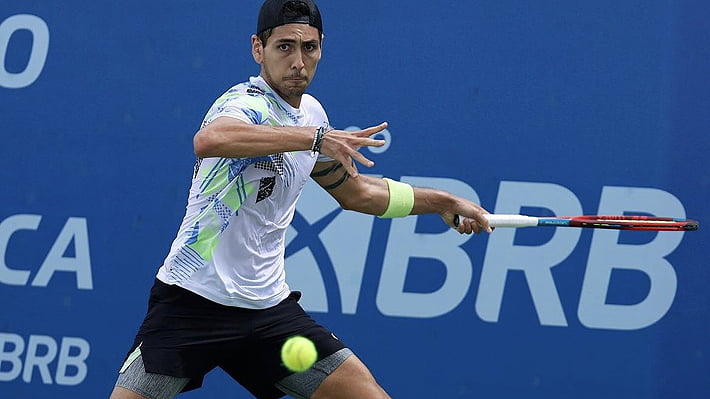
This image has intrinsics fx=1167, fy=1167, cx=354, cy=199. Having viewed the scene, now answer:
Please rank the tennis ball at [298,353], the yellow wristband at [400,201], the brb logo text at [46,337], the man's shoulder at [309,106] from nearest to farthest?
1. the tennis ball at [298,353]
2. the man's shoulder at [309,106]
3. the yellow wristband at [400,201]
4. the brb logo text at [46,337]

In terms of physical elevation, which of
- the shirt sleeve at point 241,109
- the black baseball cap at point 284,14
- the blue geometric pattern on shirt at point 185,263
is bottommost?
the blue geometric pattern on shirt at point 185,263

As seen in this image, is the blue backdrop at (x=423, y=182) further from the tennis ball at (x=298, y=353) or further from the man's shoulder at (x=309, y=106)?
the tennis ball at (x=298, y=353)

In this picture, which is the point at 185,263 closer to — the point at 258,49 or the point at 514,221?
the point at 258,49

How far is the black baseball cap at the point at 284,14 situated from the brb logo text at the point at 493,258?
1.46m

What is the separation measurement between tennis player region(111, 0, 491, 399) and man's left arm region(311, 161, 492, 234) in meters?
0.17

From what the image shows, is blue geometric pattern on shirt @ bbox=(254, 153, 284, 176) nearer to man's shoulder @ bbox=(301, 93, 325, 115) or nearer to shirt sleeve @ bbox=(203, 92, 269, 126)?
shirt sleeve @ bbox=(203, 92, 269, 126)

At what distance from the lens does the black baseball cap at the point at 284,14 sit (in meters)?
3.56

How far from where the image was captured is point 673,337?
493 cm

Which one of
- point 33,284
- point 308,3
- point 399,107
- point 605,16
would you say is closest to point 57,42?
point 33,284

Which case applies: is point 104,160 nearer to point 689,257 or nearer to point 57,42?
point 57,42

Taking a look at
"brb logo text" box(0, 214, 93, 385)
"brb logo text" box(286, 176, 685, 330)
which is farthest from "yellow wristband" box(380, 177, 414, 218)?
"brb logo text" box(0, 214, 93, 385)

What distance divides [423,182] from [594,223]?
1227 millimetres

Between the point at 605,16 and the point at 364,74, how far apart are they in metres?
1.04

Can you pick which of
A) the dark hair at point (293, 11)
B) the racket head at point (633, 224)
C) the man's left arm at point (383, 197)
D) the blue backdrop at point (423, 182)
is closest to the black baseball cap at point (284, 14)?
the dark hair at point (293, 11)
